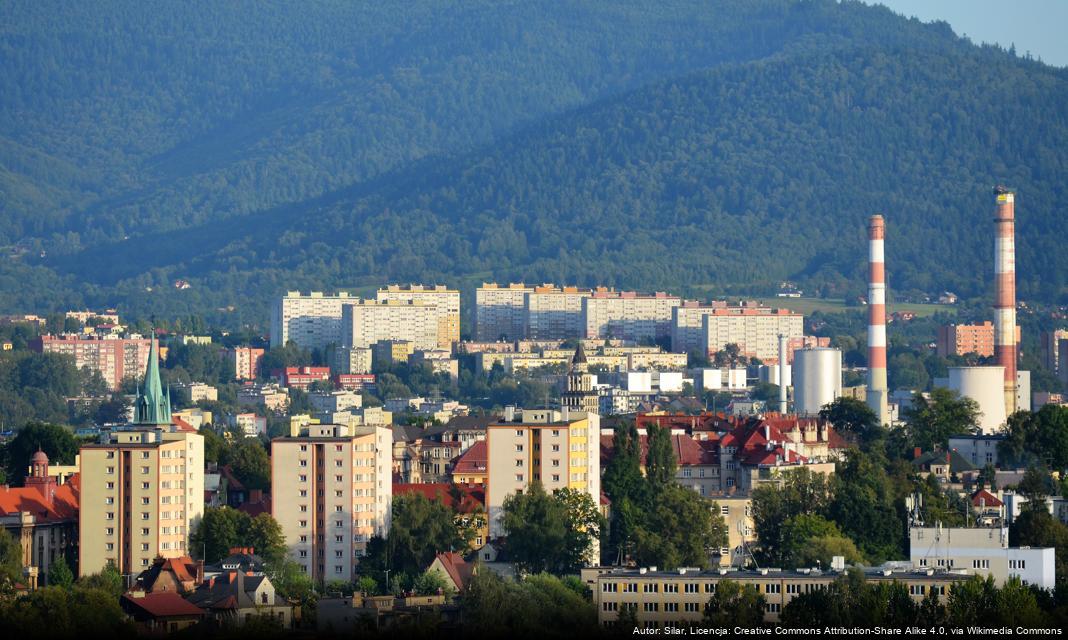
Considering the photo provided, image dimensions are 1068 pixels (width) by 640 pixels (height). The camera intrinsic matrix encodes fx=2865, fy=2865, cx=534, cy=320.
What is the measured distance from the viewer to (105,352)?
139m

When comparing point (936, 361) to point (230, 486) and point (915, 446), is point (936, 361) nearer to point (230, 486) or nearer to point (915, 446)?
point (915, 446)

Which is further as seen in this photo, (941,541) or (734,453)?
(734,453)

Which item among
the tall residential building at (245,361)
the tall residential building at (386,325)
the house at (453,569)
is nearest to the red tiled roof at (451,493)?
the house at (453,569)

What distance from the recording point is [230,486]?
62.3 metres

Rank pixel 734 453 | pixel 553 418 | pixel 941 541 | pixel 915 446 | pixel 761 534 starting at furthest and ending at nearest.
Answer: pixel 915 446 < pixel 734 453 < pixel 553 418 < pixel 761 534 < pixel 941 541

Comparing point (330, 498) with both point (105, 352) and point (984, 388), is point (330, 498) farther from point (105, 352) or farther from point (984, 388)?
point (105, 352)

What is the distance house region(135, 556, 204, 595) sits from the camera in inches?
1882

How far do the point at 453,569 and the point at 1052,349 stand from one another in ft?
270

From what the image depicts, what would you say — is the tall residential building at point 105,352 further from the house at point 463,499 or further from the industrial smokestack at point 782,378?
the house at point 463,499

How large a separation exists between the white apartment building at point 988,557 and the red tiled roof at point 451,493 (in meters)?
10.6

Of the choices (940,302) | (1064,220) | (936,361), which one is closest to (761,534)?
(936,361)

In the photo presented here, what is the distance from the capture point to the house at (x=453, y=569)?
160 feet

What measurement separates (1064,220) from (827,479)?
12893 cm

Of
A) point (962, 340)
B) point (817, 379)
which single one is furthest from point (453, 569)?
point (962, 340)
